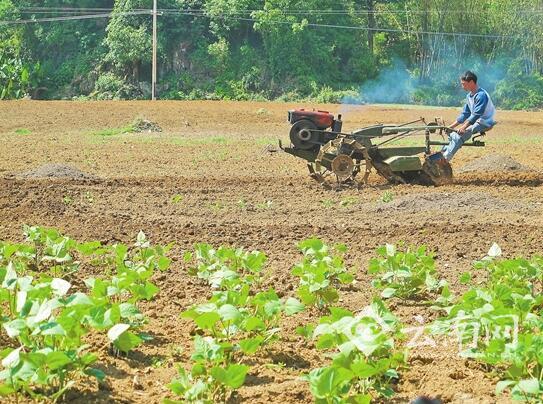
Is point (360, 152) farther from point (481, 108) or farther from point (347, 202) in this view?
point (481, 108)

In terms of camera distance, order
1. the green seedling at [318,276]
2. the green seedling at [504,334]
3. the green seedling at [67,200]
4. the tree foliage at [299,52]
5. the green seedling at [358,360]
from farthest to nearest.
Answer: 1. the tree foliage at [299,52]
2. the green seedling at [67,200]
3. the green seedling at [318,276]
4. the green seedling at [504,334]
5. the green seedling at [358,360]

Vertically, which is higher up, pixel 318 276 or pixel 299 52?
pixel 318 276

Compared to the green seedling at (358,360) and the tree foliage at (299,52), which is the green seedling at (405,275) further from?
the tree foliage at (299,52)

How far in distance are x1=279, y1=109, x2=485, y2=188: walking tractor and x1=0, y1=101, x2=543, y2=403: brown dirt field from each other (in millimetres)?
299

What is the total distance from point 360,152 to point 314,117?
90 cm

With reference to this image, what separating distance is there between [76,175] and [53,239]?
26.2 ft

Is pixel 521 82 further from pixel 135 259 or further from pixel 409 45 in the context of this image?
pixel 135 259

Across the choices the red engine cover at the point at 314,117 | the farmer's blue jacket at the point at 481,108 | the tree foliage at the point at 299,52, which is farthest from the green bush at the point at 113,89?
the farmer's blue jacket at the point at 481,108

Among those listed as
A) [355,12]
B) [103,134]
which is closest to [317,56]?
[355,12]

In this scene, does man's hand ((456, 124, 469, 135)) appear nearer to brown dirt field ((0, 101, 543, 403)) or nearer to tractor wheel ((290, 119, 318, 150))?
brown dirt field ((0, 101, 543, 403))

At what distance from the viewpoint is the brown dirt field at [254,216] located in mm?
5961

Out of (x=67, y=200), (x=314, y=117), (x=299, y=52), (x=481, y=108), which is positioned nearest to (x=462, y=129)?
(x=481, y=108)

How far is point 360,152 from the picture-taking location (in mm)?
15195

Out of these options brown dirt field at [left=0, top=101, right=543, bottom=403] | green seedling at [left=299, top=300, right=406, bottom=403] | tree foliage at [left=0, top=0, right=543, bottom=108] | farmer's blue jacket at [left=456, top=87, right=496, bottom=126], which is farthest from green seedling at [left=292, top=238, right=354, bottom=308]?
tree foliage at [left=0, top=0, right=543, bottom=108]
